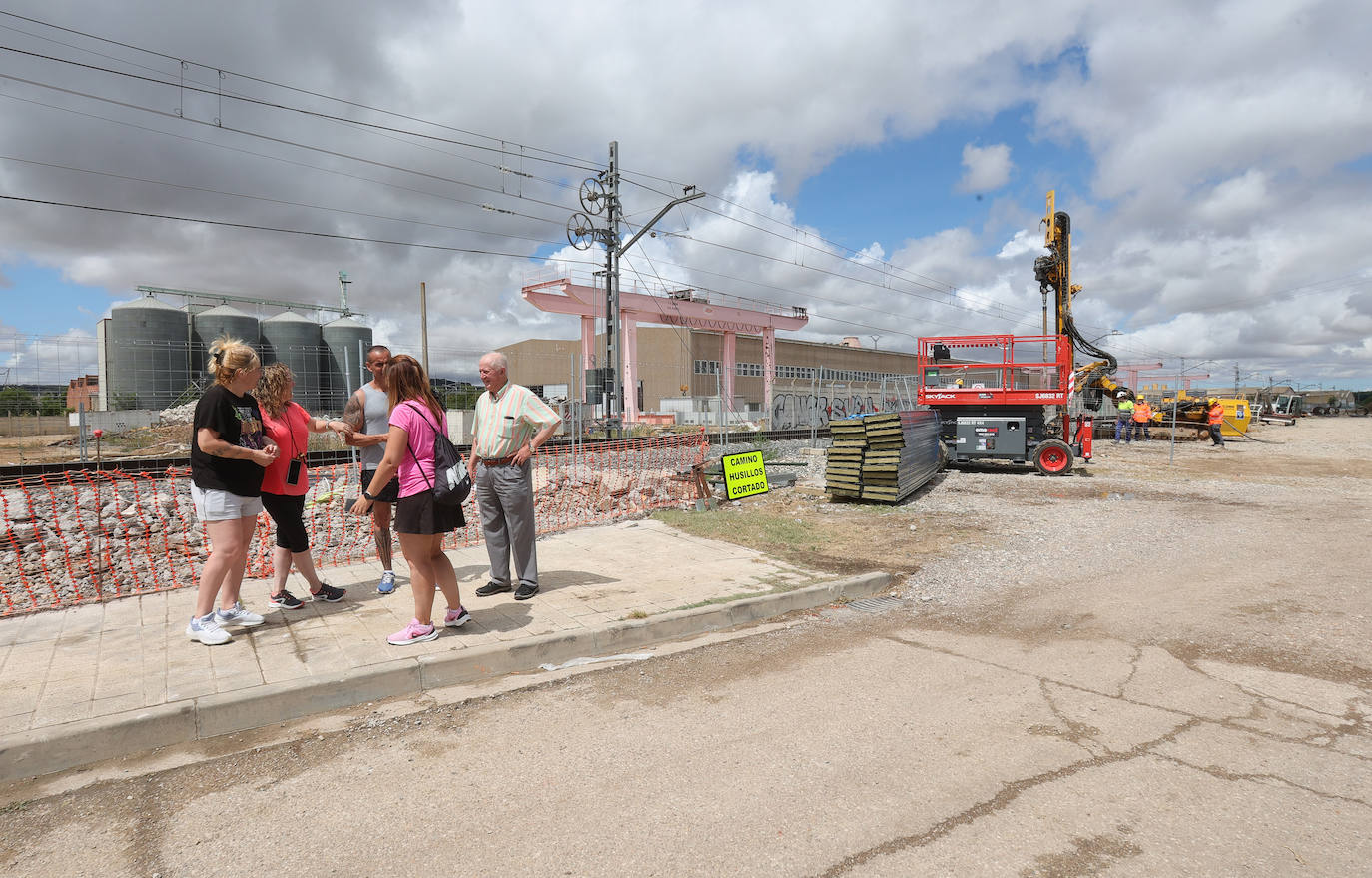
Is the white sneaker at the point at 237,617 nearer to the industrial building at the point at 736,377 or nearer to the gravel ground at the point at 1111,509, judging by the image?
the gravel ground at the point at 1111,509

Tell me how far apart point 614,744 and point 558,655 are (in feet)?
4.17

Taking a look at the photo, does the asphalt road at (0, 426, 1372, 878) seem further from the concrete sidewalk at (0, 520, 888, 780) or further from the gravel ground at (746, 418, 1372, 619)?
the gravel ground at (746, 418, 1372, 619)

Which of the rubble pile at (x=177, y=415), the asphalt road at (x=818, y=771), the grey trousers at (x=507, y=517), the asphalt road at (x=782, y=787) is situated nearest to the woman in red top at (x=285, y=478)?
the grey trousers at (x=507, y=517)

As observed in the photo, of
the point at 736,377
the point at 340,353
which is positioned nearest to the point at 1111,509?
the point at 340,353

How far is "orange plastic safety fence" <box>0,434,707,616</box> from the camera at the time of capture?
855cm

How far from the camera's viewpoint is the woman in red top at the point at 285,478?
16.3ft

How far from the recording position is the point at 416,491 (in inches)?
173

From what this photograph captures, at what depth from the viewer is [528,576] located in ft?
→ 18.6

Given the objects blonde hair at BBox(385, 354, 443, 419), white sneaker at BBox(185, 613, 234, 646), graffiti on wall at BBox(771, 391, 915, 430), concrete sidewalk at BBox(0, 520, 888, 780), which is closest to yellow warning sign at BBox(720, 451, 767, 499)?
concrete sidewalk at BBox(0, 520, 888, 780)

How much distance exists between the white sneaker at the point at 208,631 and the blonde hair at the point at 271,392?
4.68 feet

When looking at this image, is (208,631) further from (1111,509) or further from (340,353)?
(340,353)

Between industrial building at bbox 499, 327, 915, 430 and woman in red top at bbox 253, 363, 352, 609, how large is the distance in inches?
546

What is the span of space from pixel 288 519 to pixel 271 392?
0.92m

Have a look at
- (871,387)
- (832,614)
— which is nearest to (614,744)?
(832,614)
